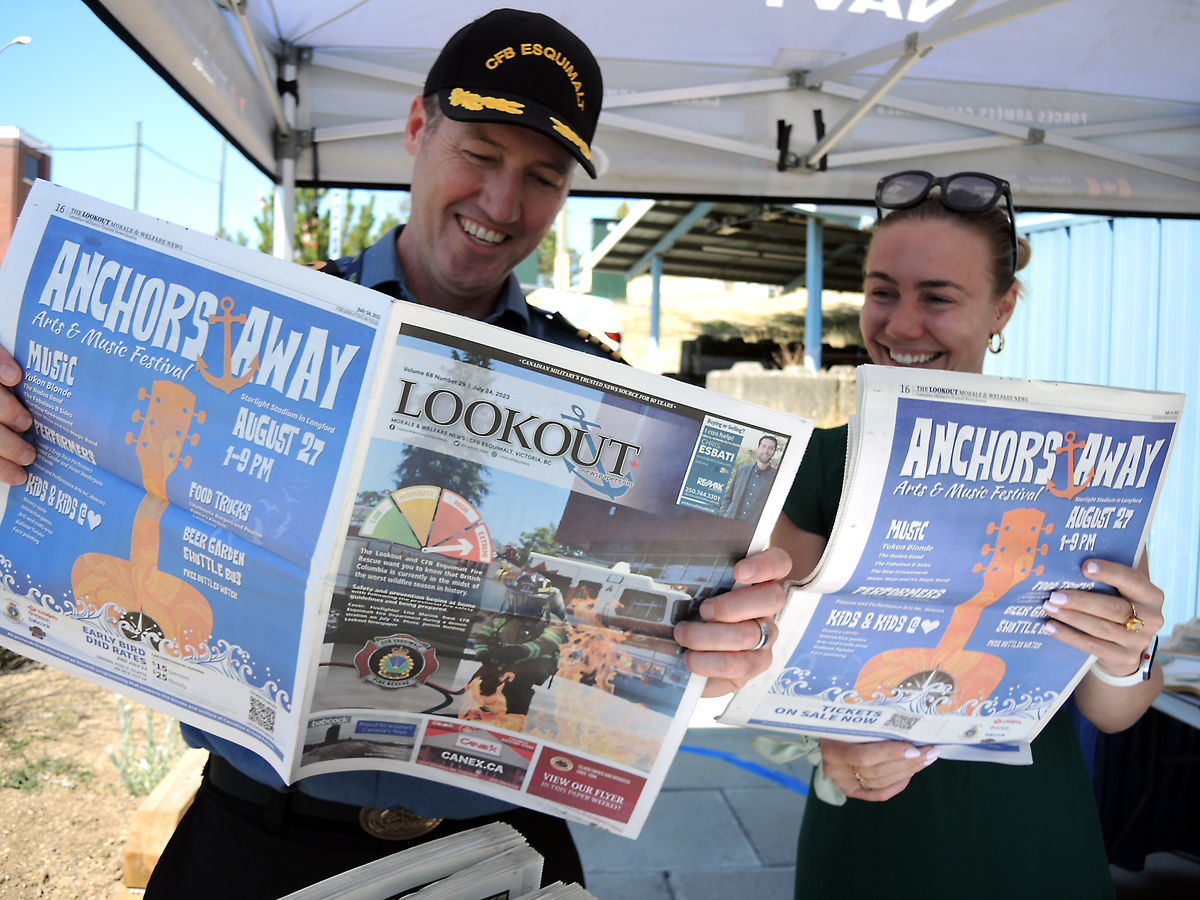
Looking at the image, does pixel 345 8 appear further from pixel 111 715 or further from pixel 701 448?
pixel 111 715

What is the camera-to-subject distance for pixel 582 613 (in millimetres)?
897

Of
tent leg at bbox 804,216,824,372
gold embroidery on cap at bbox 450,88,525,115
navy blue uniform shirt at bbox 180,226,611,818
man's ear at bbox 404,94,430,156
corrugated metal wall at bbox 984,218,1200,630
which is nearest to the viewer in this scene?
navy blue uniform shirt at bbox 180,226,611,818

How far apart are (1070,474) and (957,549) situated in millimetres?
174

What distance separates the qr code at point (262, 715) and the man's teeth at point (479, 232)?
2.46 ft

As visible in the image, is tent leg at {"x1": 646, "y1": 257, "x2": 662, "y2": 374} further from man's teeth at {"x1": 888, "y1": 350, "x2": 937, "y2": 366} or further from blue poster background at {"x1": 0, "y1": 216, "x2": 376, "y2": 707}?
blue poster background at {"x1": 0, "y1": 216, "x2": 376, "y2": 707}

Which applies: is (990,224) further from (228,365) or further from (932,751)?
(228,365)

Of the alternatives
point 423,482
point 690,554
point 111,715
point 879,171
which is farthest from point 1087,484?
point 111,715

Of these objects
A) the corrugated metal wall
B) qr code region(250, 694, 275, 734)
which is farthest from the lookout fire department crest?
the corrugated metal wall

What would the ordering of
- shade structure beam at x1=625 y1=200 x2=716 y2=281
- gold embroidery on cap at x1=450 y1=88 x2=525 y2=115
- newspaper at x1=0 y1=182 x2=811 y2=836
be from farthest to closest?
shade structure beam at x1=625 y1=200 x2=716 y2=281
gold embroidery on cap at x1=450 y1=88 x2=525 y2=115
newspaper at x1=0 y1=182 x2=811 y2=836

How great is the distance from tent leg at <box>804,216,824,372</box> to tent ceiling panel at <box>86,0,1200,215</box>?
20.3ft

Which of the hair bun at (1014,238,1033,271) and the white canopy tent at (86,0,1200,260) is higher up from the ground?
the white canopy tent at (86,0,1200,260)

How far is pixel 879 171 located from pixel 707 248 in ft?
33.1

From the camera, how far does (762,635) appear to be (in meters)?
0.93

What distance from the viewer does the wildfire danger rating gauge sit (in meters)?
0.82
